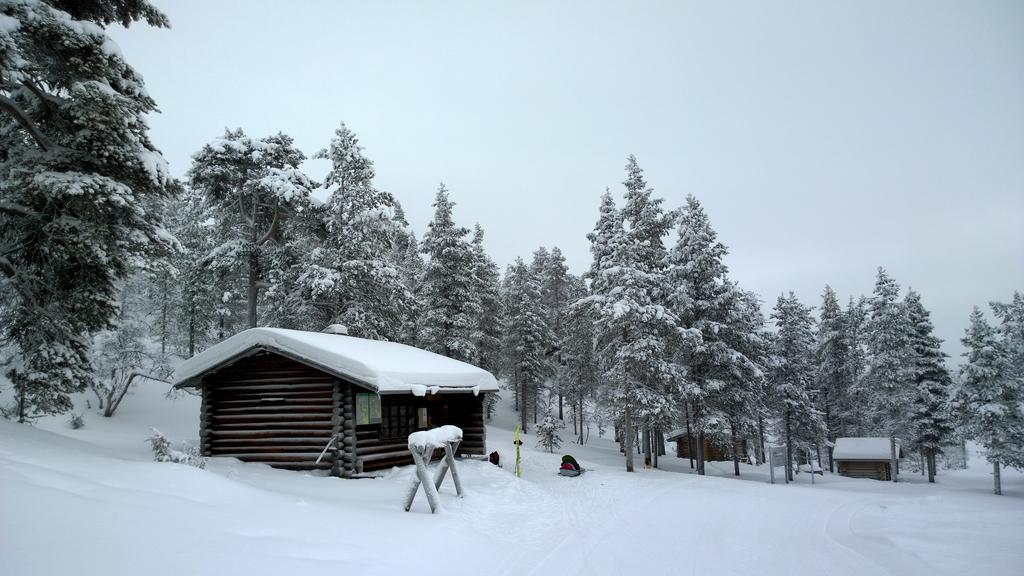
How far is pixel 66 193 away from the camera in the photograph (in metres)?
10.6

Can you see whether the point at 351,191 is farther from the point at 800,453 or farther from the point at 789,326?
the point at 800,453

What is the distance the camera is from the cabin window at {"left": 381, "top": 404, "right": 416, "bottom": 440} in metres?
17.8

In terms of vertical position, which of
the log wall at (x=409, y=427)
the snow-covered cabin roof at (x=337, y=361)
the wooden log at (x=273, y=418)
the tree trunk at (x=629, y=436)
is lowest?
the tree trunk at (x=629, y=436)

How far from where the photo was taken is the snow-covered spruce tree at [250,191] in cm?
2497

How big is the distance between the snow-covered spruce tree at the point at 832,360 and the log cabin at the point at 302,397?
3499 cm

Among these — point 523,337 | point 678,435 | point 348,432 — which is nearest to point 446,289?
point 523,337

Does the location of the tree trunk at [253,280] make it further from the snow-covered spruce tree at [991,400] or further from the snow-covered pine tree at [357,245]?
the snow-covered spruce tree at [991,400]

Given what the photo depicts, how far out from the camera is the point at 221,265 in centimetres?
2586

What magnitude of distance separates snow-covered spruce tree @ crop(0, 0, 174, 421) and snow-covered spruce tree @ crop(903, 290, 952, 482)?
41562 mm

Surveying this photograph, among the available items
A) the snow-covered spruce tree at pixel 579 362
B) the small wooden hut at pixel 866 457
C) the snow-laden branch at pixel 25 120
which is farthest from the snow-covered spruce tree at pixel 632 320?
the small wooden hut at pixel 866 457

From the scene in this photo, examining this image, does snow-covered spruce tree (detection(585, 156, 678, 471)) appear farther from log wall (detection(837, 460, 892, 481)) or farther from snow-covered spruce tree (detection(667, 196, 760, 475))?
log wall (detection(837, 460, 892, 481))

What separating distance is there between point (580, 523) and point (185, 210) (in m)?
43.3

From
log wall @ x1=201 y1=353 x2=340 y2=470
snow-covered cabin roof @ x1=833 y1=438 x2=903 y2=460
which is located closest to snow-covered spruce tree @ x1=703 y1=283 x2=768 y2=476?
snow-covered cabin roof @ x1=833 y1=438 x2=903 y2=460

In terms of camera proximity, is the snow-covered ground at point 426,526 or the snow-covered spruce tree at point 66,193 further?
the snow-covered spruce tree at point 66,193
